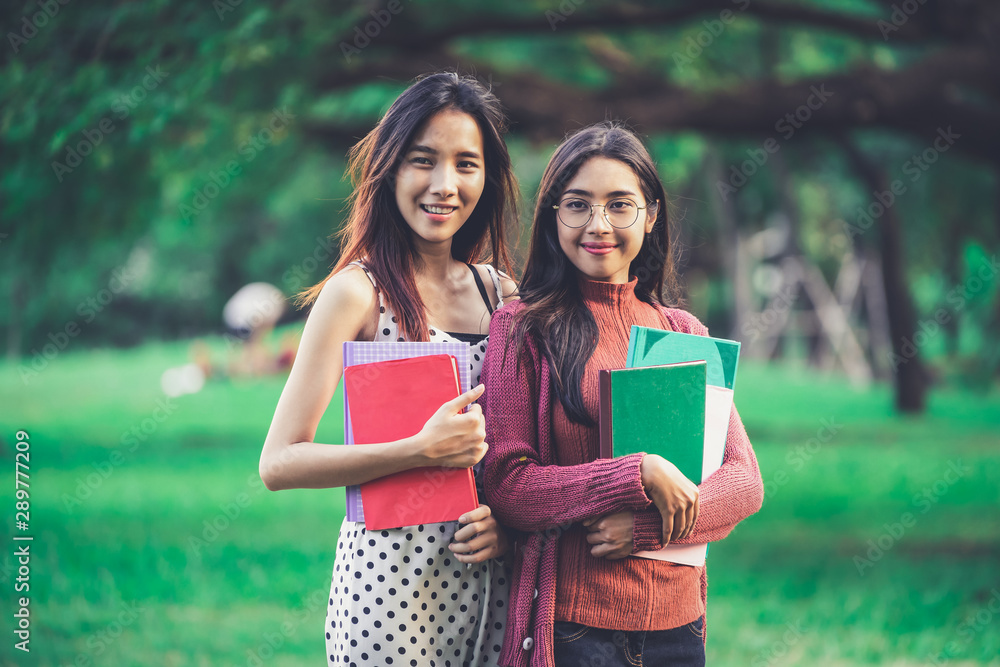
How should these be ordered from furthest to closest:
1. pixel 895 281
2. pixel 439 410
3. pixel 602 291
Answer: pixel 895 281, pixel 602 291, pixel 439 410

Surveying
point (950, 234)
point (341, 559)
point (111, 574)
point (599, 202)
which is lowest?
point (111, 574)

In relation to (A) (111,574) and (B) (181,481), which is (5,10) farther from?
(B) (181,481)

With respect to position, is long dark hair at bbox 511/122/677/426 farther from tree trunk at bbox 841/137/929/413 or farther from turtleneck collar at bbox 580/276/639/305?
tree trunk at bbox 841/137/929/413

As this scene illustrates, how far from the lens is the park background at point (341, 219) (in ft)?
15.7

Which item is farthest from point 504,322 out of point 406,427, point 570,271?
point 406,427

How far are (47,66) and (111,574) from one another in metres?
2.99

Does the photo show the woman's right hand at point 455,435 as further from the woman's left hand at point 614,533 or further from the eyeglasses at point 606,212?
the eyeglasses at point 606,212

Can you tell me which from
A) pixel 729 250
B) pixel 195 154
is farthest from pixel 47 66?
pixel 729 250

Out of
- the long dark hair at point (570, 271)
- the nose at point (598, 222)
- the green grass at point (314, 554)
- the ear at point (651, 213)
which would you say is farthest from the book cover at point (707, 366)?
the green grass at point (314, 554)

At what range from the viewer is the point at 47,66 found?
5.02 m

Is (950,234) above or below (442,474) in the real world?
above

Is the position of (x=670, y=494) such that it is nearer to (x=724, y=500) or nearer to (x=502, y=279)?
(x=724, y=500)

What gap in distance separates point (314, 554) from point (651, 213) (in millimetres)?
4414

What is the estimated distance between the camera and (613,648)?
199cm
